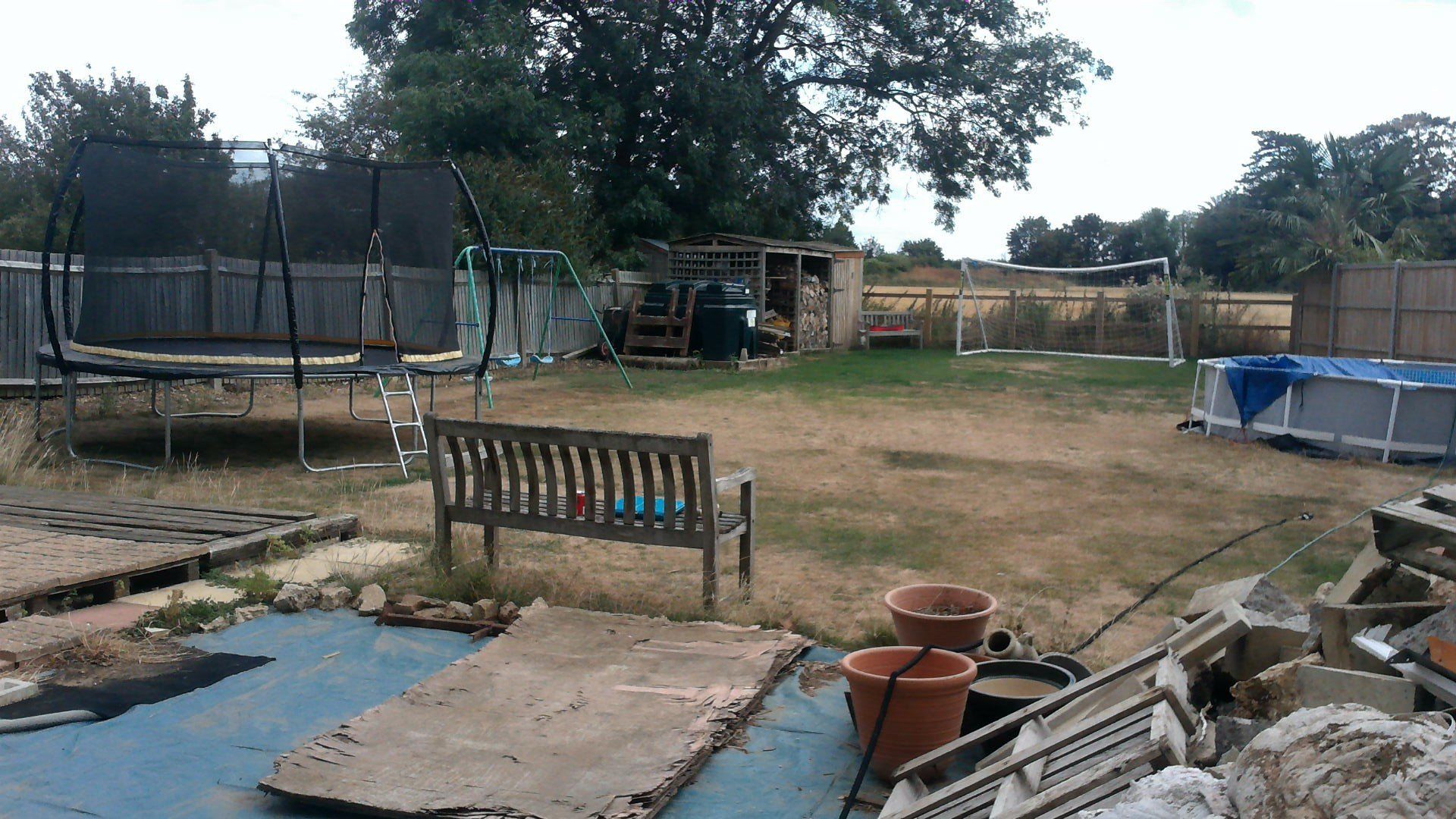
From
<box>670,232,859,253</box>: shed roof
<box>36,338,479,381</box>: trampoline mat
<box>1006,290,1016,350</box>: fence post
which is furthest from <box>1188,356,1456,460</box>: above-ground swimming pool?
<box>1006,290,1016,350</box>: fence post

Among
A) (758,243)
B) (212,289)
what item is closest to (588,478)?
(212,289)

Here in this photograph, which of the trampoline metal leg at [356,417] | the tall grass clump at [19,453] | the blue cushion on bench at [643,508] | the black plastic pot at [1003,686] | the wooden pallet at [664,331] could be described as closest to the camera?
the black plastic pot at [1003,686]

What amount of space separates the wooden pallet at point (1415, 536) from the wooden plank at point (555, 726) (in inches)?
79.2

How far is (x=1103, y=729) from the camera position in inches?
111

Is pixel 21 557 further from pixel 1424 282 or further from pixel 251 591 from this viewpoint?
pixel 1424 282

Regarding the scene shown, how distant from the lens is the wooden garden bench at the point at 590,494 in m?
4.60

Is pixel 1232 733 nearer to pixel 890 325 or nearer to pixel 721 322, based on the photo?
pixel 721 322

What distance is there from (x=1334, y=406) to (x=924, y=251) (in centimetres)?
3852

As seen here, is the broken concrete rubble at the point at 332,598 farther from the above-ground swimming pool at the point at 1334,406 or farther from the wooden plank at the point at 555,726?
the above-ground swimming pool at the point at 1334,406

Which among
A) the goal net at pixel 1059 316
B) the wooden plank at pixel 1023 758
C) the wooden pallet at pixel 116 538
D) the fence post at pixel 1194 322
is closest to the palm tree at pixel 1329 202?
the fence post at pixel 1194 322

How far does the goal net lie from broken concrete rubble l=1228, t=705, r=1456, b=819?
2042cm

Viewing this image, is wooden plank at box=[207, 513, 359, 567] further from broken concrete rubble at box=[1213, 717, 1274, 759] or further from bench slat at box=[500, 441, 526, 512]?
broken concrete rubble at box=[1213, 717, 1274, 759]

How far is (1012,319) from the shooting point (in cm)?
2475

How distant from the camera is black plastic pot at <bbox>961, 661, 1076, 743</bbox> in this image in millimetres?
3420
